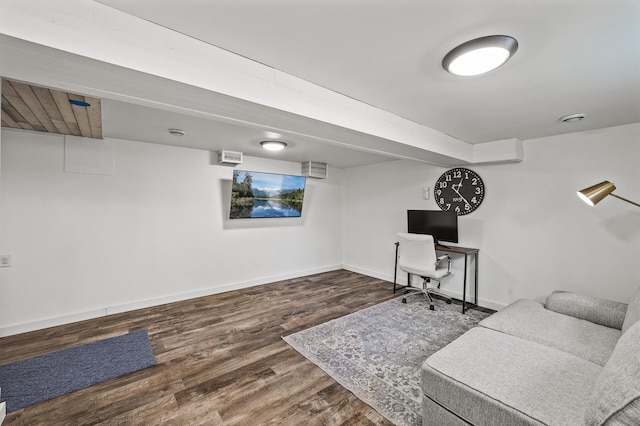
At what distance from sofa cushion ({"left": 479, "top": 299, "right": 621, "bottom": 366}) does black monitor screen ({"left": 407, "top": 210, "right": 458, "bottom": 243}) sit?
1573 mm

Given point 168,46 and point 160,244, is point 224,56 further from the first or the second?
point 160,244

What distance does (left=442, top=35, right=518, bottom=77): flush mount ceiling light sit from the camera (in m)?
1.37

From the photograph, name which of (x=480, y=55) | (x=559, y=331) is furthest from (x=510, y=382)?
(x=480, y=55)

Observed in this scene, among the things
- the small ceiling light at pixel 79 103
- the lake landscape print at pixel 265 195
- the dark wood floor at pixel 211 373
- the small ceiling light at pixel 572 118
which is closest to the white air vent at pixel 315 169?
the lake landscape print at pixel 265 195

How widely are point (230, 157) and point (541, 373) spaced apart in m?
4.04

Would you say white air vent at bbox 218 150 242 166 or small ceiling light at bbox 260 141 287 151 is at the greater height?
small ceiling light at bbox 260 141 287 151

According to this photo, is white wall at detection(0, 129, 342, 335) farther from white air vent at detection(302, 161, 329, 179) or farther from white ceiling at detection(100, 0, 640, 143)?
white ceiling at detection(100, 0, 640, 143)

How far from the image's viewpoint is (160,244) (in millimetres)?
3818

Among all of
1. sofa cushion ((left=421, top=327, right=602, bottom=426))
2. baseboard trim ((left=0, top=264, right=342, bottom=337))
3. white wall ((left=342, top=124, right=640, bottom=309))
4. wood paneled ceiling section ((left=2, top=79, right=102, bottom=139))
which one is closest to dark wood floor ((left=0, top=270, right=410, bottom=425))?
baseboard trim ((left=0, top=264, right=342, bottom=337))

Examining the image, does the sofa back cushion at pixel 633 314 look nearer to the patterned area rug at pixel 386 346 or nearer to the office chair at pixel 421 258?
the patterned area rug at pixel 386 346

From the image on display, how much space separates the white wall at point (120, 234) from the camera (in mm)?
2953

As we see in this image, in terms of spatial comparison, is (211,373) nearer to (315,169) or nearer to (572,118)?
(315,169)

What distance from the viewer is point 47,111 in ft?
Result: 7.48

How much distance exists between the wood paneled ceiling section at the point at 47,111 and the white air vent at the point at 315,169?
9.93ft
